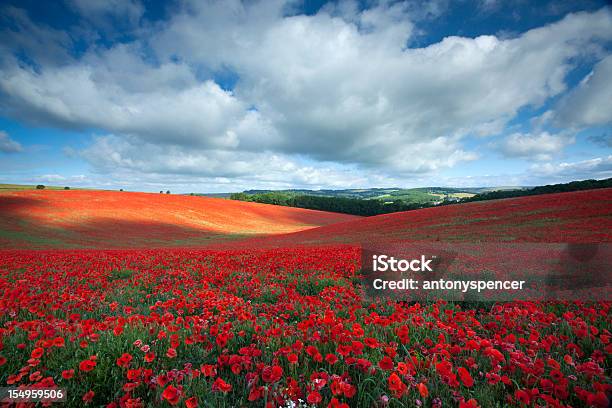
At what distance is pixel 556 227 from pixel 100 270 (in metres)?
26.5

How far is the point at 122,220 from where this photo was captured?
46.3m

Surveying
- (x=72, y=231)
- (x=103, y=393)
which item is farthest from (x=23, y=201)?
(x=103, y=393)

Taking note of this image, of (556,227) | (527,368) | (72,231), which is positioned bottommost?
(72,231)

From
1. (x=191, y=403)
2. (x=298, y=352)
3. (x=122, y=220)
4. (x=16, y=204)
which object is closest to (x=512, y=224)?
(x=298, y=352)

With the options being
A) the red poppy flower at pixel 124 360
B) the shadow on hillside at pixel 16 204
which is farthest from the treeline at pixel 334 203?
the red poppy flower at pixel 124 360

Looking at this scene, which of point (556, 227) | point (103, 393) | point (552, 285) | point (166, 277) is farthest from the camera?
point (556, 227)

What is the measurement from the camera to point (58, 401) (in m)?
2.39

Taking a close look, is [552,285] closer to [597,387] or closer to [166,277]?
[597,387]

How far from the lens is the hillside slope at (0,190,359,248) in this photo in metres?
34.2

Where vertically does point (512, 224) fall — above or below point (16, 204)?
below

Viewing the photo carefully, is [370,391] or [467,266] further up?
[370,391]

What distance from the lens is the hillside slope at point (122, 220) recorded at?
34.2 metres

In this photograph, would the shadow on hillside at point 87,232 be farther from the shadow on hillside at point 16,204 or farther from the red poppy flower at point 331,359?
the red poppy flower at point 331,359

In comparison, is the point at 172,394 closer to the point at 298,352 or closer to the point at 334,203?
the point at 298,352
